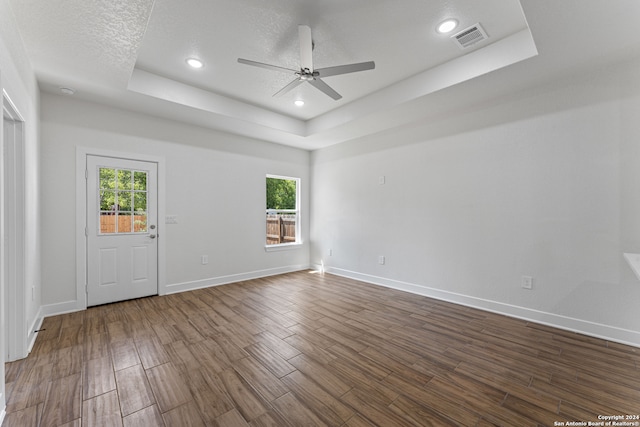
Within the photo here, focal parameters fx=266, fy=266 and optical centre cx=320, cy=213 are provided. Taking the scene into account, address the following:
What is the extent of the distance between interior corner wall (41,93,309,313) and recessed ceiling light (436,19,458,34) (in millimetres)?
3575

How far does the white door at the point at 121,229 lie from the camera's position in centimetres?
354

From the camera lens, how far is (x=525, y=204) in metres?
3.18

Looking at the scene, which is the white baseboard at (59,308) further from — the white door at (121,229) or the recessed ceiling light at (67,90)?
the recessed ceiling light at (67,90)

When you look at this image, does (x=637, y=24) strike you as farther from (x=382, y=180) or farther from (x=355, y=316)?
(x=355, y=316)

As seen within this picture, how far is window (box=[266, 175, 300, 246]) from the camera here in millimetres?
5641

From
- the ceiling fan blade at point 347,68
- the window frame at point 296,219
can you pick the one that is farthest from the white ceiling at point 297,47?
the window frame at point 296,219

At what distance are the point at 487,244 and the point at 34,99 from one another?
5491 millimetres

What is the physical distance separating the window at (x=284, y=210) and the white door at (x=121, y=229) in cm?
219

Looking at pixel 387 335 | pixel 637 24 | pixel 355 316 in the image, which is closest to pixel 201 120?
pixel 355 316

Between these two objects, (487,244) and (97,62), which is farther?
(487,244)

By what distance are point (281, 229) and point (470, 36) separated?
176 inches

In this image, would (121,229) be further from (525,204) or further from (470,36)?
(525,204)

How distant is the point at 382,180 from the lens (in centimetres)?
466

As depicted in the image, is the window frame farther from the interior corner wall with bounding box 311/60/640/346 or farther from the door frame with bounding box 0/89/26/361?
the door frame with bounding box 0/89/26/361
